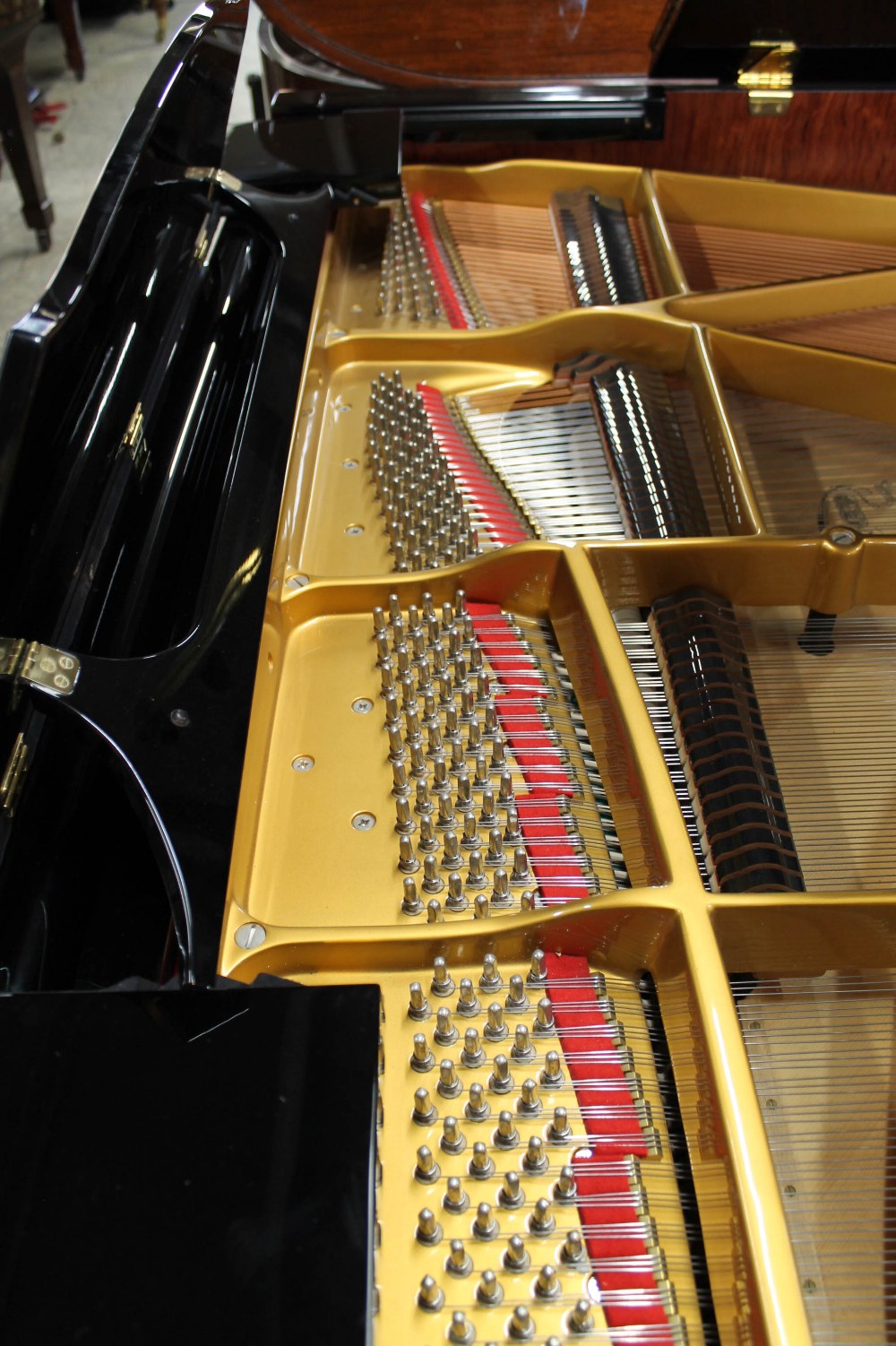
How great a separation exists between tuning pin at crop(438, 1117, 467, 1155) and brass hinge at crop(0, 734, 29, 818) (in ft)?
2.12

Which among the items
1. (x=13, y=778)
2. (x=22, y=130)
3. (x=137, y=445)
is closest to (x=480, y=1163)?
(x=13, y=778)

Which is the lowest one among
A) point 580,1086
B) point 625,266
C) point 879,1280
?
point 879,1280

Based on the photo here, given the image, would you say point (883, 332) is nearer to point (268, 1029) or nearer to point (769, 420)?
point (769, 420)

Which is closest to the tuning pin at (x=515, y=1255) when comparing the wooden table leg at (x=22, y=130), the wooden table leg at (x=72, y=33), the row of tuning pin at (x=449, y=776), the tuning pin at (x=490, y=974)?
the tuning pin at (x=490, y=974)

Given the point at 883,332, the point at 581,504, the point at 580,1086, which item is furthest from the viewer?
the point at 883,332

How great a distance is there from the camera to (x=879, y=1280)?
133cm

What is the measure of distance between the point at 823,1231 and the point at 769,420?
1.67m

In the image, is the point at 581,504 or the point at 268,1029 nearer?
the point at 268,1029

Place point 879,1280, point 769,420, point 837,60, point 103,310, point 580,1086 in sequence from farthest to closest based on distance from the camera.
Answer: point 837,60 → point 769,420 → point 103,310 → point 580,1086 → point 879,1280

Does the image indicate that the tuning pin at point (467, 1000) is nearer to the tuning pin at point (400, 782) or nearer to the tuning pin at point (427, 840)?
the tuning pin at point (427, 840)

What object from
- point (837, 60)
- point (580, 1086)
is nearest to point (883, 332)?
point (837, 60)

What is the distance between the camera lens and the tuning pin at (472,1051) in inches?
57.3

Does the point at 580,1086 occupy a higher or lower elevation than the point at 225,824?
lower

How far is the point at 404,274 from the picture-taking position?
9.51ft
